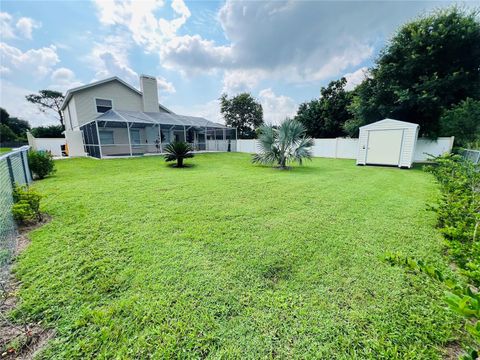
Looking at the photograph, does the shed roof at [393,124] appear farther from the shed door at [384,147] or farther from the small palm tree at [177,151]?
the small palm tree at [177,151]

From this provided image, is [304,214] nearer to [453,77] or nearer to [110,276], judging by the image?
[110,276]

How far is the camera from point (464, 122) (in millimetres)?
9984

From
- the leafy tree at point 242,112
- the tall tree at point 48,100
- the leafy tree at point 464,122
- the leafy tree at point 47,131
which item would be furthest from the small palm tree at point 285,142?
the tall tree at point 48,100

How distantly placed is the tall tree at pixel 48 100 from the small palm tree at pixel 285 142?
117 feet

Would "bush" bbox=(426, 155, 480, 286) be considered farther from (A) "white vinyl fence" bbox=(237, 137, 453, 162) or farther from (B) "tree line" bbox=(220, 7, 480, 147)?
(A) "white vinyl fence" bbox=(237, 137, 453, 162)

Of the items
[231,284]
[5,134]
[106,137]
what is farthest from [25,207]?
[5,134]

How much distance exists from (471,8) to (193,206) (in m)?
17.2

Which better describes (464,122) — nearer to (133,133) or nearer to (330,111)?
(330,111)

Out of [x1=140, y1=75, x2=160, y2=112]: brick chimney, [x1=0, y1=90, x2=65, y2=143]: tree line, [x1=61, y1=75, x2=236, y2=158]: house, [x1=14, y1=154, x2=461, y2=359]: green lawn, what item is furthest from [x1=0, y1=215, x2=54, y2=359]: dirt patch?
[x1=0, y1=90, x2=65, y2=143]: tree line

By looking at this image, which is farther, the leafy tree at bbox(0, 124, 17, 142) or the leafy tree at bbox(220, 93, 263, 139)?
the leafy tree at bbox(220, 93, 263, 139)

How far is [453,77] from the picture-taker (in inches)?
417

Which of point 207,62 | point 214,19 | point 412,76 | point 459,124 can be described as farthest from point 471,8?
point 207,62

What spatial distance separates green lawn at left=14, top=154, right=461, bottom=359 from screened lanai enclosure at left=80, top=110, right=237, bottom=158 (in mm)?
11496

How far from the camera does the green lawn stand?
1.54 m
